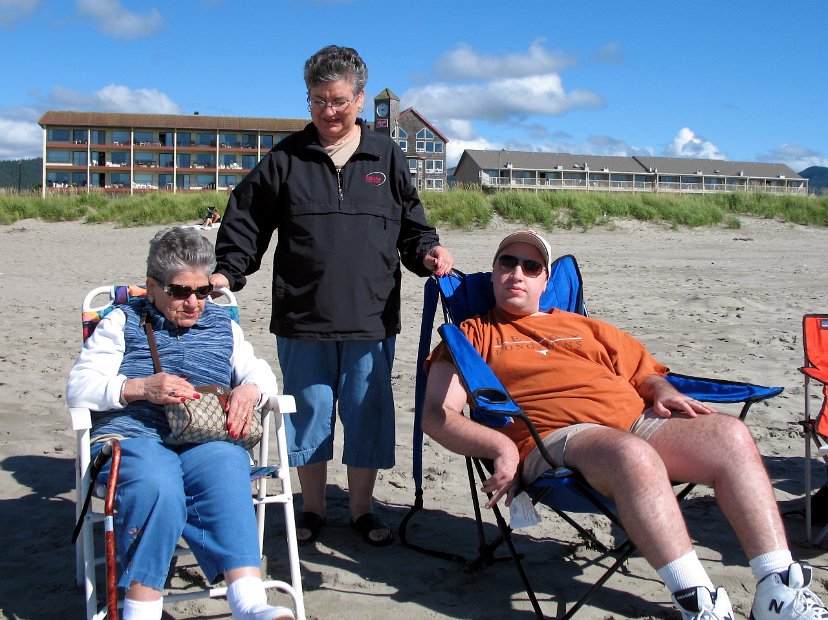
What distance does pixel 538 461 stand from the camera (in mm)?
2844

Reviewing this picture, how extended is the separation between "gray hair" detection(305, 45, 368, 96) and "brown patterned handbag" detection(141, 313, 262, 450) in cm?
118

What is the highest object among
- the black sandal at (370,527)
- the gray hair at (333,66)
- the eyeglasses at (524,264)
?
the gray hair at (333,66)

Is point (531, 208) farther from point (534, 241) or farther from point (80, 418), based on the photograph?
point (80, 418)

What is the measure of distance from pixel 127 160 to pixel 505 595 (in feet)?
238

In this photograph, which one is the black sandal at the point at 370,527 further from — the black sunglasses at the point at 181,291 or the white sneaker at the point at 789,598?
the white sneaker at the point at 789,598

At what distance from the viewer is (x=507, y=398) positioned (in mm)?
2826

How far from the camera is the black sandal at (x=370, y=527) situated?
11.7ft

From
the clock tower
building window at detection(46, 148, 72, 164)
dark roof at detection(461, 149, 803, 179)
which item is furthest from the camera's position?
dark roof at detection(461, 149, 803, 179)

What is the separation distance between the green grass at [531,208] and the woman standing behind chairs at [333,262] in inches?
595

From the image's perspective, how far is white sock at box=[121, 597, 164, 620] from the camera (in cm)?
242

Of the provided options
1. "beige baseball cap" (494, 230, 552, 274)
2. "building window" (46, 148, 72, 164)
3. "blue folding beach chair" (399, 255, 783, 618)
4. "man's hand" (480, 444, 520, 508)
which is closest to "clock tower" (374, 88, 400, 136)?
"building window" (46, 148, 72, 164)

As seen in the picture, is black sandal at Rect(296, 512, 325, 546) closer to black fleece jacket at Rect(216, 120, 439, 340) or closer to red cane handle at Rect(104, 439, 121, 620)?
black fleece jacket at Rect(216, 120, 439, 340)

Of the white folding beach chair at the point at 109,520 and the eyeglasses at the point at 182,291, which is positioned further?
the eyeglasses at the point at 182,291

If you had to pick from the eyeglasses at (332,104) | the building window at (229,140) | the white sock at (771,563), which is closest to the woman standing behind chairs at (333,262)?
the eyeglasses at (332,104)
